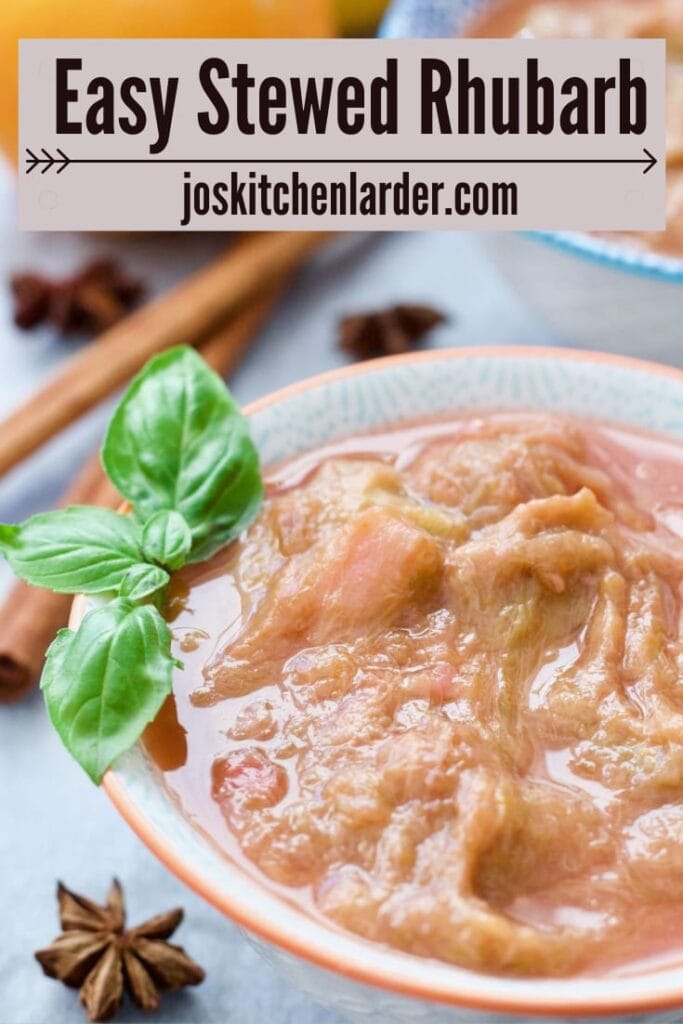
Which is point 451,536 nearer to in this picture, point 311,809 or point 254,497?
point 254,497

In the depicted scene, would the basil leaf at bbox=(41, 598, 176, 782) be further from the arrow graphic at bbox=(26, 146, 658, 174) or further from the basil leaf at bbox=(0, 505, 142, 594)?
the arrow graphic at bbox=(26, 146, 658, 174)

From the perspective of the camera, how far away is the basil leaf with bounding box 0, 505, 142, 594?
7.98 ft

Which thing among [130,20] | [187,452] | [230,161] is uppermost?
[130,20]

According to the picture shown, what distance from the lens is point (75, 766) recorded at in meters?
3.13

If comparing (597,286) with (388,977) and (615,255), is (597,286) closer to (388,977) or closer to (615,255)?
(615,255)

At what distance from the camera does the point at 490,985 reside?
1895mm

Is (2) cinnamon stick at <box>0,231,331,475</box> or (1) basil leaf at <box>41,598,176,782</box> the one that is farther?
(2) cinnamon stick at <box>0,231,331,475</box>

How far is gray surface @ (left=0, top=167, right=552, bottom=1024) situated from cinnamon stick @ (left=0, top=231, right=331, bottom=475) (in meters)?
0.15

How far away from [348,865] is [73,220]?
5.29 ft

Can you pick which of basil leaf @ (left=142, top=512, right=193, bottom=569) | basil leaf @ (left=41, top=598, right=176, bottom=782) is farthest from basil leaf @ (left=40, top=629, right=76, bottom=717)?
basil leaf @ (left=142, top=512, right=193, bottom=569)

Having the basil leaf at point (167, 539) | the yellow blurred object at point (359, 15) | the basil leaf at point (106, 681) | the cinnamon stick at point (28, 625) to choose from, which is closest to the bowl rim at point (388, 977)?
the basil leaf at point (106, 681)

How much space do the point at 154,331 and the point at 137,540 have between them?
1.53m

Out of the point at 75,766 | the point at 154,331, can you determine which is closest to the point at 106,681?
the point at 75,766

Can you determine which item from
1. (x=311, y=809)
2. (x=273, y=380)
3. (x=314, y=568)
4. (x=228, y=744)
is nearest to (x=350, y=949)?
(x=311, y=809)
